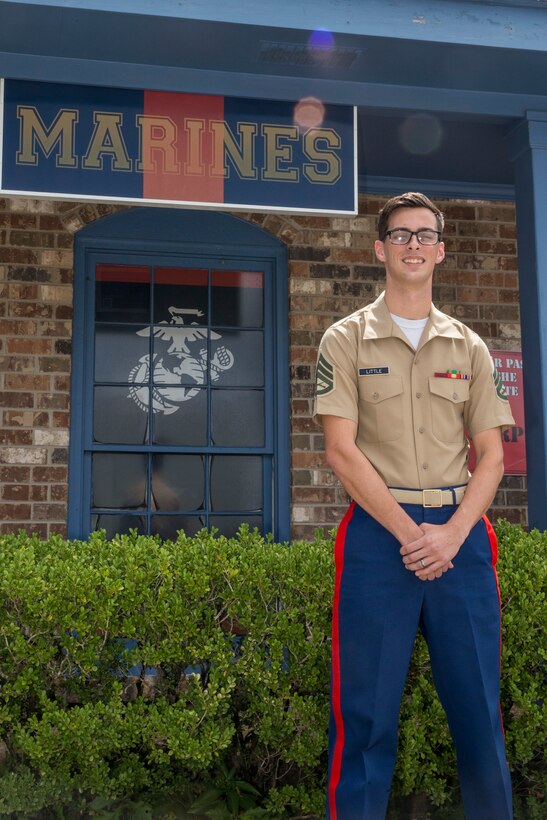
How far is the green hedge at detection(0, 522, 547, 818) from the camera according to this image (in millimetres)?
3650

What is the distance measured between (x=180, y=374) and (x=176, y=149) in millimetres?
1931

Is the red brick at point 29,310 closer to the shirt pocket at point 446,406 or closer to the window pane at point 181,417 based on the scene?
the window pane at point 181,417

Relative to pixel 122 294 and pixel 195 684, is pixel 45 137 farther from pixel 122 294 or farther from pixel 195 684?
pixel 195 684

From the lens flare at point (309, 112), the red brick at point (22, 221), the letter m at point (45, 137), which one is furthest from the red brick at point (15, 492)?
the lens flare at point (309, 112)

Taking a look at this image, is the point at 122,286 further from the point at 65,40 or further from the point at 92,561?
the point at 92,561

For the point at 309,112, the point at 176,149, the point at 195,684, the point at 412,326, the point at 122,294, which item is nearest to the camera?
the point at 412,326

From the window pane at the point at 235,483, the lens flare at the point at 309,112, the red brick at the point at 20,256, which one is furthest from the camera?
the window pane at the point at 235,483

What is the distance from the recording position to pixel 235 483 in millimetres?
6629

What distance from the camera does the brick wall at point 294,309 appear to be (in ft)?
20.7

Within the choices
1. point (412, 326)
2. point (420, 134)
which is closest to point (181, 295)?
point (420, 134)

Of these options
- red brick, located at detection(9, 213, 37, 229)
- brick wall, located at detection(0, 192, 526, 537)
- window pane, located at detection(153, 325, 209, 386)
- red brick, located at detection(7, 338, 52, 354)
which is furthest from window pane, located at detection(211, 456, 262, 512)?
red brick, located at detection(9, 213, 37, 229)

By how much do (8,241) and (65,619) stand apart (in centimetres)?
357

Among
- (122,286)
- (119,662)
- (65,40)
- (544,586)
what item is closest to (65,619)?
(119,662)

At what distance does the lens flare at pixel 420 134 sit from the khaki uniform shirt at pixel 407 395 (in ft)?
9.83
